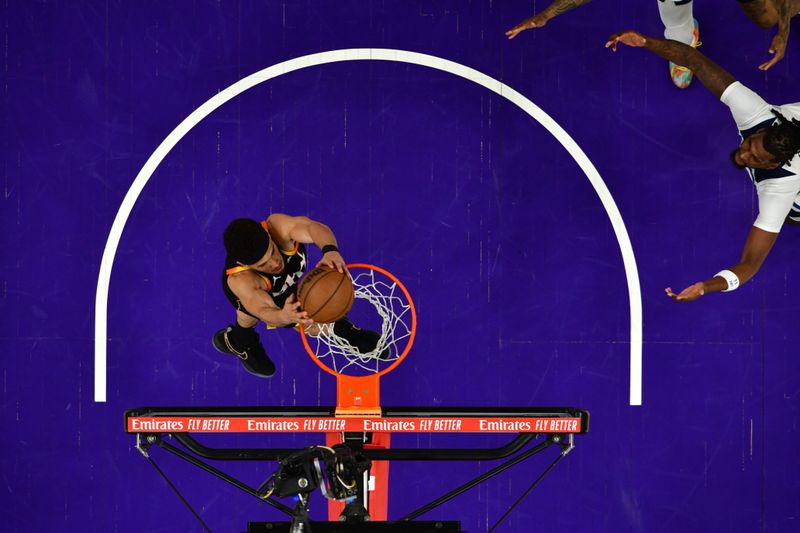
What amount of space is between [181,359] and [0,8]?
3784mm

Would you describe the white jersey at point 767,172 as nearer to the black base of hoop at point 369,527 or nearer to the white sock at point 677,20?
the white sock at point 677,20

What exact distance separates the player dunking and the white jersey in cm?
353

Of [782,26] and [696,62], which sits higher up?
[782,26]

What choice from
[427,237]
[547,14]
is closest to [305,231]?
[427,237]

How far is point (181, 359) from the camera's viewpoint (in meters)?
6.66

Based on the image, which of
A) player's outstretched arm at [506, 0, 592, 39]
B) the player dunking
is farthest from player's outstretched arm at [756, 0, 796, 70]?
the player dunking

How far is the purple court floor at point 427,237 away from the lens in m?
6.66

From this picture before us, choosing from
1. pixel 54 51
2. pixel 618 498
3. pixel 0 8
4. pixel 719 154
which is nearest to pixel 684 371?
pixel 618 498

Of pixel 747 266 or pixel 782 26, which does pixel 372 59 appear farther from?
pixel 747 266

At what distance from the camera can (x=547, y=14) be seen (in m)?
6.13

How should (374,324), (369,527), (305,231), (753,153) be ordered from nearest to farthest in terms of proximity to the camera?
(369,527)
(305,231)
(753,153)
(374,324)

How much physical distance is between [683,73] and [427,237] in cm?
286

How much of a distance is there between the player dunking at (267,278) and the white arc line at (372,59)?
1384mm

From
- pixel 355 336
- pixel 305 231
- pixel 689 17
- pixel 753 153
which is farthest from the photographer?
pixel 689 17
